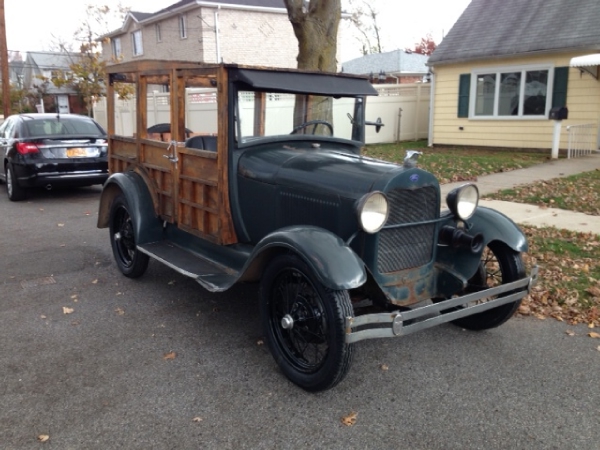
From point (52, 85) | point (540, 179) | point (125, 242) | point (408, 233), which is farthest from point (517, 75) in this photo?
point (52, 85)

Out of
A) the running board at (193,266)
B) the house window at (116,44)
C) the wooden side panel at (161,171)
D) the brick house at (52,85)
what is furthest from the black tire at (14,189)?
the house window at (116,44)

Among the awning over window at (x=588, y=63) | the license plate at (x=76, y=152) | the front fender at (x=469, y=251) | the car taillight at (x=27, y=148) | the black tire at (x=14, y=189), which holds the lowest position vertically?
the black tire at (x=14, y=189)

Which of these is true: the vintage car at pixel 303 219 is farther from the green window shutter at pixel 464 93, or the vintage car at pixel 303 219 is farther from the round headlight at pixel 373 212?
the green window shutter at pixel 464 93

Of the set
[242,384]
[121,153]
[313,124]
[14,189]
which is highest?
[313,124]

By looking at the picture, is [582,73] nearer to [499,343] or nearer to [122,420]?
[499,343]

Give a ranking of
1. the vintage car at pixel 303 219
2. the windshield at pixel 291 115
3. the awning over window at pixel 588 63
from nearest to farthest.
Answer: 1. the vintage car at pixel 303 219
2. the windshield at pixel 291 115
3. the awning over window at pixel 588 63

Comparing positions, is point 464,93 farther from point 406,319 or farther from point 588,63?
point 406,319

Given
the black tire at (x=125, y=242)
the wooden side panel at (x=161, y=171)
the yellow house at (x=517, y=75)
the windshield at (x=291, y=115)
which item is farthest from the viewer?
the yellow house at (x=517, y=75)

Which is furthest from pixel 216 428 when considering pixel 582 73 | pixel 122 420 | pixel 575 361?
pixel 582 73

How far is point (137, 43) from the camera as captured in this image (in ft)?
111

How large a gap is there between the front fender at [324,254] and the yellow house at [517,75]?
11320mm

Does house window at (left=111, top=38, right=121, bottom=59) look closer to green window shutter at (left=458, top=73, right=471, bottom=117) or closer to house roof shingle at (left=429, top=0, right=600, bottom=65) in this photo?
house roof shingle at (left=429, top=0, right=600, bottom=65)

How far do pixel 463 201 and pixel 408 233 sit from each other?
517mm

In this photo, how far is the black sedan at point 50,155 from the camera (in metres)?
9.74
